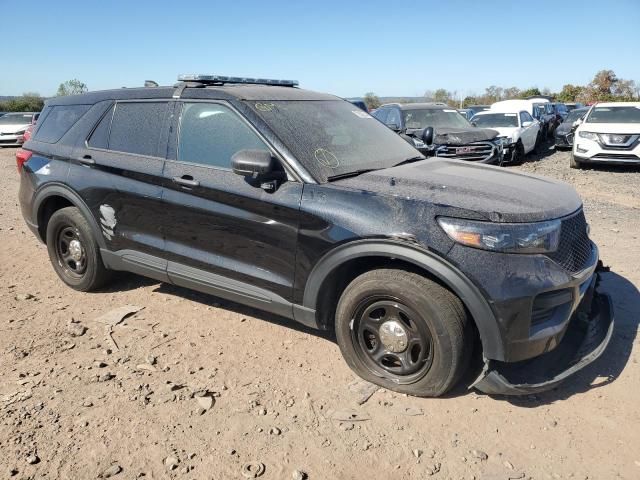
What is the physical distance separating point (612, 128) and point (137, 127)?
11.0 m

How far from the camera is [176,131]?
3744mm

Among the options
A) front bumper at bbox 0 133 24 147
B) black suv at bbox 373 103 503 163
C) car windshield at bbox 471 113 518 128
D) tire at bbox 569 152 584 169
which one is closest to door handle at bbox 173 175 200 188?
black suv at bbox 373 103 503 163

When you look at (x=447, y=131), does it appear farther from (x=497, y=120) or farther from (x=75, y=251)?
(x=75, y=251)

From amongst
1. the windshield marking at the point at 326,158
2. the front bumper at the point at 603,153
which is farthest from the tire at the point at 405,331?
the front bumper at the point at 603,153

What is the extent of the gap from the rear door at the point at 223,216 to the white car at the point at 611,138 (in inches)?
418

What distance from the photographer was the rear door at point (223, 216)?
3207 millimetres

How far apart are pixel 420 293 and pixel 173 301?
8.24ft

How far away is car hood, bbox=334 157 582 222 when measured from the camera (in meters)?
2.71

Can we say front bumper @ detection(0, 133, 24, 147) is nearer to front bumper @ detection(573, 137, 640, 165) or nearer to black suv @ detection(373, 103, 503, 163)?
black suv @ detection(373, 103, 503, 163)

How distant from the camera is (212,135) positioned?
3.57 meters

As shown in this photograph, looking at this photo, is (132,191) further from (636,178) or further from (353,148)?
(636,178)

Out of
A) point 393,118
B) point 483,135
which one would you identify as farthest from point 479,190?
point 393,118

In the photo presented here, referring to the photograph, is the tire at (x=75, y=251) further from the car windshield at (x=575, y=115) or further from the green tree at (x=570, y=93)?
the green tree at (x=570, y=93)

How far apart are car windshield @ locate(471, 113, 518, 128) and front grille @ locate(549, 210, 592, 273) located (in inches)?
467
